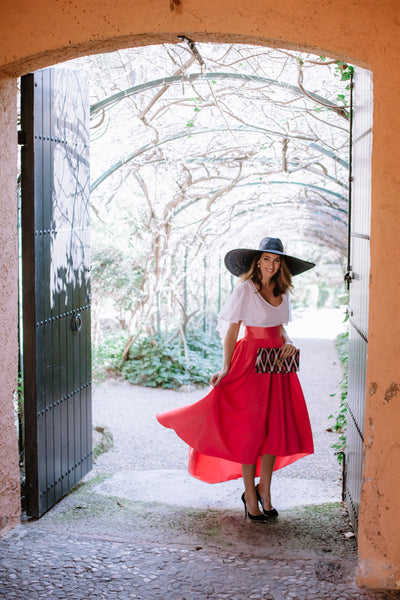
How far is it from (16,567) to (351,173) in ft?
9.56

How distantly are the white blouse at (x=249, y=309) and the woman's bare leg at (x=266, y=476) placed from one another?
825mm

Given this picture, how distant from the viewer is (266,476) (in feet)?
12.7

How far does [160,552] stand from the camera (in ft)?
10.9

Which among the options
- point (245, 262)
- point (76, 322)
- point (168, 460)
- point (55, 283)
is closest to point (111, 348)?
point (168, 460)

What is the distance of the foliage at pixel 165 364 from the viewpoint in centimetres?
922

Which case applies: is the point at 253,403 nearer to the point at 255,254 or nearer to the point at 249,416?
the point at 249,416

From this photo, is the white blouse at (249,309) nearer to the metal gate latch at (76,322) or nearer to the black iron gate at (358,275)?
the black iron gate at (358,275)

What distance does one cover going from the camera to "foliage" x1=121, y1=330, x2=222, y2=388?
9.22 m

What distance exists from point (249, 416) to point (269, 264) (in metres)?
0.95

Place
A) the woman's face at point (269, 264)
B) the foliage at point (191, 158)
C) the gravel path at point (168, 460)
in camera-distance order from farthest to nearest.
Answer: the foliage at point (191, 158), the gravel path at point (168, 460), the woman's face at point (269, 264)

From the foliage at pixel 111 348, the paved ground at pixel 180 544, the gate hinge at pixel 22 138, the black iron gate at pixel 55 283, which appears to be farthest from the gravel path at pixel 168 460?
the gate hinge at pixel 22 138

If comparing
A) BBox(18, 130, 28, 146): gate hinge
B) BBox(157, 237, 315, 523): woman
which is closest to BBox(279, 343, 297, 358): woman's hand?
BBox(157, 237, 315, 523): woman

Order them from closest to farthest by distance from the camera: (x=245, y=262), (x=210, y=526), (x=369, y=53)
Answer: (x=369, y=53), (x=210, y=526), (x=245, y=262)

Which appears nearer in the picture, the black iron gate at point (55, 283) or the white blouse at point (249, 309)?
the black iron gate at point (55, 283)
